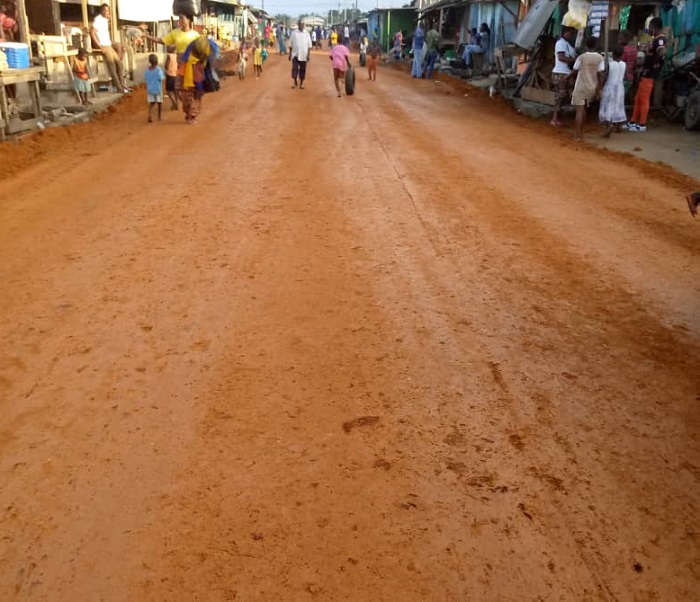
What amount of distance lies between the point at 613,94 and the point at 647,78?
2.59 ft

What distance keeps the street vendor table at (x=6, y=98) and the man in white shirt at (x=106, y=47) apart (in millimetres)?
3607

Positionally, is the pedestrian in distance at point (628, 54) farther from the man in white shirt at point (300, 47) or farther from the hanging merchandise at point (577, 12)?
the man in white shirt at point (300, 47)

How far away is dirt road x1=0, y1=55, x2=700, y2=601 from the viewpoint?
2545 millimetres

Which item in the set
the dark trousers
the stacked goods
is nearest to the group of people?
the dark trousers

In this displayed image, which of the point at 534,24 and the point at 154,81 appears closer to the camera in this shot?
the point at 154,81

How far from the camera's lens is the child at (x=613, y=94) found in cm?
1236

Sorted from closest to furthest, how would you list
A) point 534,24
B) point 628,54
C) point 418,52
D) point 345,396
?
1. point 345,396
2. point 628,54
3. point 534,24
4. point 418,52

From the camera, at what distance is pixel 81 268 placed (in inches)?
205

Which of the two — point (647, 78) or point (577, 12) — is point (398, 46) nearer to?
point (577, 12)

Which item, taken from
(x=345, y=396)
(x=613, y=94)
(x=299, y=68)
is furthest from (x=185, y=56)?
(x=345, y=396)

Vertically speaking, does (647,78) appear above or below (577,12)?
below

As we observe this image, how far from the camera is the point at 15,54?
10.8m

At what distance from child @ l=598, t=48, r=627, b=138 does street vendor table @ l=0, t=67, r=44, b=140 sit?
9.43m

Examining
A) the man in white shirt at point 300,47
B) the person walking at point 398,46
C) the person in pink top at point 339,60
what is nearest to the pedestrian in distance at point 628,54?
the person in pink top at point 339,60
